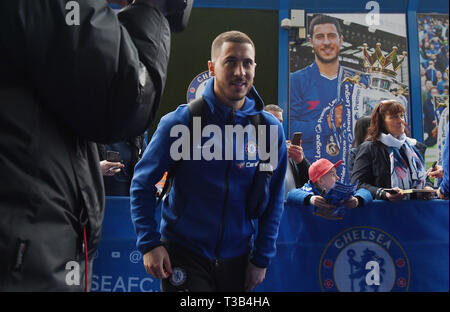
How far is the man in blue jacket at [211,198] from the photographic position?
1.70m

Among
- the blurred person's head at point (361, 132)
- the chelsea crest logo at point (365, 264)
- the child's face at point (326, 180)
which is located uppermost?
the blurred person's head at point (361, 132)

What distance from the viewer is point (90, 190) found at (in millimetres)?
884

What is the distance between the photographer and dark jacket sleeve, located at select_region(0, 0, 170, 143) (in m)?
0.76

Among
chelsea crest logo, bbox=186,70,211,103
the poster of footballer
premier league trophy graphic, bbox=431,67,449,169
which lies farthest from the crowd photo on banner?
premier league trophy graphic, bbox=431,67,449,169

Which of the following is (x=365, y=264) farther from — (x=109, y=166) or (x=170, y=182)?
(x=109, y=166)

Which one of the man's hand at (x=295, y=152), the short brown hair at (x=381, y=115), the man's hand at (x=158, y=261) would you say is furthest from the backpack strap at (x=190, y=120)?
the short brown hair at (x=381, y=115)

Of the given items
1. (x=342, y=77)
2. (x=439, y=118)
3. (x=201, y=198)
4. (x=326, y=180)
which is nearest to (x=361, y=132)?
(x=326, y=180)

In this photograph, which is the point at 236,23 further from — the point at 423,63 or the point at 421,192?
the point at 421,192

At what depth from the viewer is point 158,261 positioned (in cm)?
165

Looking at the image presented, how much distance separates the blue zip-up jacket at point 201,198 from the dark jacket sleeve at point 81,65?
86cm

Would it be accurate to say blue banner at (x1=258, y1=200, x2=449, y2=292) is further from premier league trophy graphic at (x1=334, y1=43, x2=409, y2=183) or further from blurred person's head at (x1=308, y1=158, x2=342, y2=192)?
premier league trophy graphic at (x1=334, y1=43, x2=409, y2=183)

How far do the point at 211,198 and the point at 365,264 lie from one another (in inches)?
47.0

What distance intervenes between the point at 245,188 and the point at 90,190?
970 millimetres

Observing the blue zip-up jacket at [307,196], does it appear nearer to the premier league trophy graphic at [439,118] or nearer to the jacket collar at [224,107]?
the jacket collar at [224,107]
